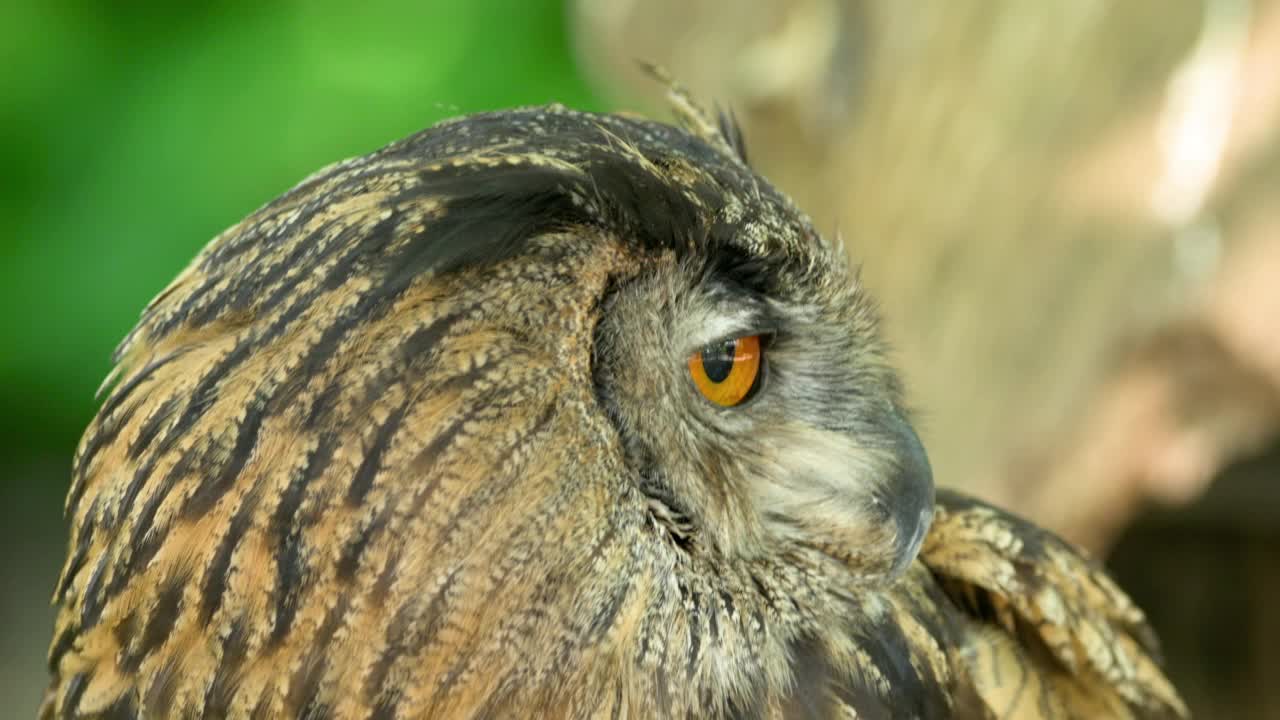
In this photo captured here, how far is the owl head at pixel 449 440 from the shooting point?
3.65ft

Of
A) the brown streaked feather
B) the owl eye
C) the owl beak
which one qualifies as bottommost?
the brown streaked feather

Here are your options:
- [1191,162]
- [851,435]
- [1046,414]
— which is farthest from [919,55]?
[851,435]

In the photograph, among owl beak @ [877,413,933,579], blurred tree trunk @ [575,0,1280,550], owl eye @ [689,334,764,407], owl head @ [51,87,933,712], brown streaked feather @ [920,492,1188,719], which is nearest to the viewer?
owl head @ [51,87,933,712]

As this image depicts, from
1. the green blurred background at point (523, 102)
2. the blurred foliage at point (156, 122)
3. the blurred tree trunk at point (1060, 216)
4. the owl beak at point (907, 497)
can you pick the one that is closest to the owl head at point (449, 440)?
the owl beak at point (907, 497)

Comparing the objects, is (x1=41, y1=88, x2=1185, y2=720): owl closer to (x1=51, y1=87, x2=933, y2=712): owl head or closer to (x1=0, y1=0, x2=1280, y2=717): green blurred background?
(x1=51, y1=87, x2=933, y2=712): owl head

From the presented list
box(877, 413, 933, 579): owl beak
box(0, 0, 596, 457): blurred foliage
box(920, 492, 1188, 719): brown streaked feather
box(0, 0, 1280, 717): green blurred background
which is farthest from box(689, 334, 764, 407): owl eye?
box(0, 0, 596, 457): blurred foliage

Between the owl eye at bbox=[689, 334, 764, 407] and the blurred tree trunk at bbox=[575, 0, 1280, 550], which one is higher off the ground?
the blurred tree trunk at bbox=[575, 0, 1280, 550]

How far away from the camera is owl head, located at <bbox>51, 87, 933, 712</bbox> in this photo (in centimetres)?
111

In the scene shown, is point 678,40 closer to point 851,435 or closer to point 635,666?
point 851,435

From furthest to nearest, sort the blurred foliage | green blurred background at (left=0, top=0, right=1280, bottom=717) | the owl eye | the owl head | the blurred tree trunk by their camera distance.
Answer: the blurred foliage, green blurred background at (left=0, top=0, right=1280, bottom=717), the blurred tree trunk, the owl eye, the owl head

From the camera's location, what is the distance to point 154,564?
45.3 inches

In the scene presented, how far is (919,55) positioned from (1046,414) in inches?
39.5

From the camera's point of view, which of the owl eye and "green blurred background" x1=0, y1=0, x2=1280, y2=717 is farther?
"green blurred background" x1=0, y1=0, x2=1280, y2=717

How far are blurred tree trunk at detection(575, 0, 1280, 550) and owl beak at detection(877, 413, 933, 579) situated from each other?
1570 millimetres
